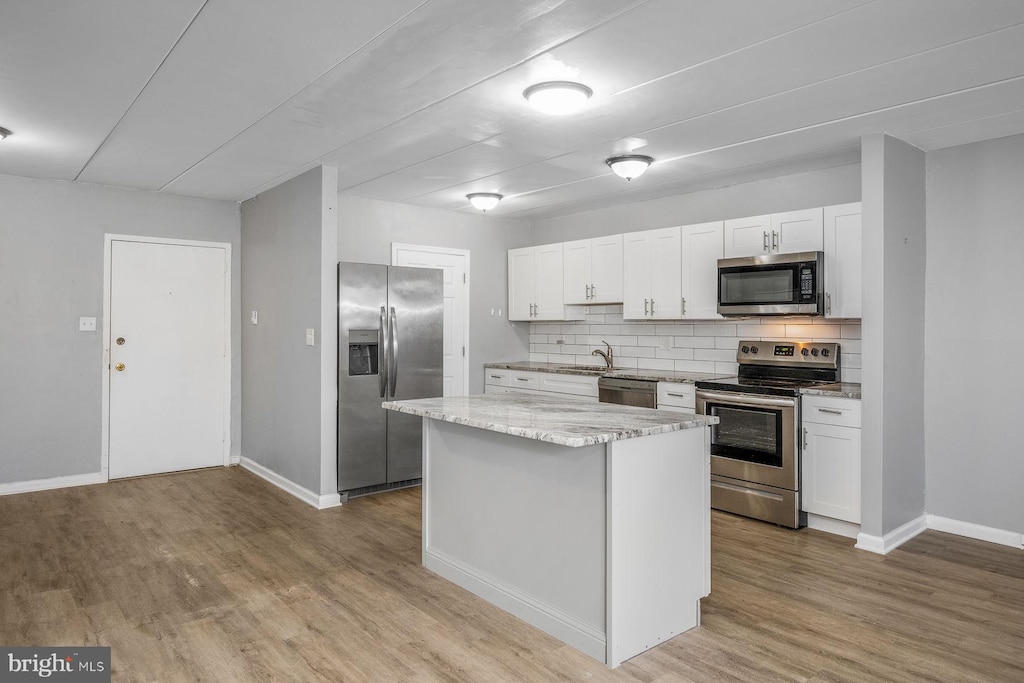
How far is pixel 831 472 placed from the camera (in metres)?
3.98

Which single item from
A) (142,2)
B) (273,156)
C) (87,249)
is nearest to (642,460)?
(142,2)

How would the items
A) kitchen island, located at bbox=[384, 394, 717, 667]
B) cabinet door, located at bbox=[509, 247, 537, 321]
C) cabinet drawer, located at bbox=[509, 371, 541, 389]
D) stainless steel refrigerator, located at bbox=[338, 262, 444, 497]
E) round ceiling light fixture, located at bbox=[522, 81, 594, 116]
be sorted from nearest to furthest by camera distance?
kitchen island, located at bbox=[384, 394, 717, 667], round ceiling light fixture, located at bbox=[522, 81, 594, 116], stainless steel refrigerator, located at bbox=[338, 262, 444, 497], cabinet drawer, located at bbox=[509, 371, 541, 389], cabinet door, located at bbox=[509, 247, 537, 321]

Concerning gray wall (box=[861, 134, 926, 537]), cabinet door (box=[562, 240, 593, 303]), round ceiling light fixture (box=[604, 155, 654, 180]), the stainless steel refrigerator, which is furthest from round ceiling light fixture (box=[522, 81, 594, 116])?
cabinet door (box=[562, 240, 593, 303])

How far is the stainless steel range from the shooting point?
4094 millimetres

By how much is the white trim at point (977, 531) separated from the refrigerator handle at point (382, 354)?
380 cm

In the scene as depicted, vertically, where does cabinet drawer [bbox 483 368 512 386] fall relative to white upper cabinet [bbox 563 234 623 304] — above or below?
below

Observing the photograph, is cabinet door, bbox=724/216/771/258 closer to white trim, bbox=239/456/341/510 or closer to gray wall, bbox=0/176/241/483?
white trim, bbox=239/456/341/510

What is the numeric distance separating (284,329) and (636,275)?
288 centimetres

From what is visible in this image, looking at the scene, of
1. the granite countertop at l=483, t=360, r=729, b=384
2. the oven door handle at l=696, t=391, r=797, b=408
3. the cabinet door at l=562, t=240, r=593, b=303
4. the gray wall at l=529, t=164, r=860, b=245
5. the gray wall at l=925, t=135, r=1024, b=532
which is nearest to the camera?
the gray wall at l=925, t=135, r=1024, b=532

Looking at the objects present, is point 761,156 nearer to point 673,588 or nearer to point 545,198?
point 545,198

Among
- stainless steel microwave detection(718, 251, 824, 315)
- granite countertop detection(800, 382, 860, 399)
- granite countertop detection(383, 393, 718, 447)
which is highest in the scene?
stainless steel microwave detection(718, 251, 824, 315)

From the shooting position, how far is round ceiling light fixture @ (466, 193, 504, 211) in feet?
17.6

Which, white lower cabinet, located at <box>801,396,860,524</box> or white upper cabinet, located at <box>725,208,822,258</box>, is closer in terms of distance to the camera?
white lower cabinet, located at <box>801,396,860,524</box>

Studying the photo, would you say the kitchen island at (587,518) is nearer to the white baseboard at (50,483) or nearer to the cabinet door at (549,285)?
the cabinet door at (549,285)
